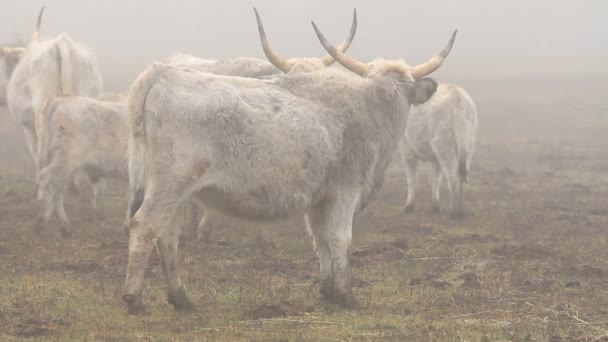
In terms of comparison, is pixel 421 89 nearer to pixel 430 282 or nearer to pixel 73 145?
pixel 430 282

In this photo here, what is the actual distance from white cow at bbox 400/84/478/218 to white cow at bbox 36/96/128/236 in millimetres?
5104

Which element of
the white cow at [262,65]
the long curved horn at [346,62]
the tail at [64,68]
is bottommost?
the tail at [64,68]

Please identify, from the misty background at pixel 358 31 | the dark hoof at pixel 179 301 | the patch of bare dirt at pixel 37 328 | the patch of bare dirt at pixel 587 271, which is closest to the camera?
the patch of bare dirt at pixel 37 328

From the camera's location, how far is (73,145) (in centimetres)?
1213

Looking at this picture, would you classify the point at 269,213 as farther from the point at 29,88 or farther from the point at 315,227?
the point at 29,88

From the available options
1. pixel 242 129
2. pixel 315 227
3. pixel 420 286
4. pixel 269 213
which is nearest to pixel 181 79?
pixel 242 129

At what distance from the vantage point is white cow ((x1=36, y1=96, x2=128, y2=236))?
12.0m

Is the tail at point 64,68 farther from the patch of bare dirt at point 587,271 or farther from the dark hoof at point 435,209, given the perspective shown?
the patch of bare dirt at point 587,271

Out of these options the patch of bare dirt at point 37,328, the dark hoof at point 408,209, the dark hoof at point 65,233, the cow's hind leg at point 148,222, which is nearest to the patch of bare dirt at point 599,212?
the dark hoof at point 408,209

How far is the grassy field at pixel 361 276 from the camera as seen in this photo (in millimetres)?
7371

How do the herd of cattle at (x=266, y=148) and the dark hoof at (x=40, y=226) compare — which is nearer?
the herd of cattle at (x=266, y=148)

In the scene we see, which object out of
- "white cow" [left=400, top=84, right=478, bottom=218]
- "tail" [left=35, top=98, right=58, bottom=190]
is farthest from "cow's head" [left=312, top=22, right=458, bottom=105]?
"white cow" [left=400, top=84, right=478, bottom=218]

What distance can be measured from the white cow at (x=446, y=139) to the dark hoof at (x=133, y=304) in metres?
7.98

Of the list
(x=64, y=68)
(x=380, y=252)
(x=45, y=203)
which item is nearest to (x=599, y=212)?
(x=380, y=252)
